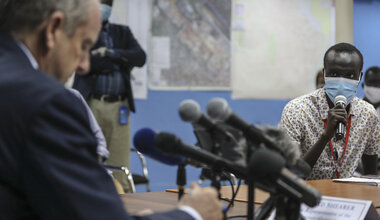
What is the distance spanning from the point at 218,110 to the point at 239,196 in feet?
3.32

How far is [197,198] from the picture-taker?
3.48 ft

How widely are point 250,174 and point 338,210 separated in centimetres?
56

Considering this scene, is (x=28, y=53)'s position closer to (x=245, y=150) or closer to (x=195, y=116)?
(x=195, y=116)

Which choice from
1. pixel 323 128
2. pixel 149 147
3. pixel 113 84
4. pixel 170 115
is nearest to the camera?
pixel 149 147

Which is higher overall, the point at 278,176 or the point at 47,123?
the point at 47,123

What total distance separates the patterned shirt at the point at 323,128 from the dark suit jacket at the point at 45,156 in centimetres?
181

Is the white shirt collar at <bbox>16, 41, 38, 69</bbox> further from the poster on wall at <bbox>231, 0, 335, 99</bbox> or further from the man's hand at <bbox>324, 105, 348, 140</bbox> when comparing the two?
the poster on wall at <bbox>231, 0, 335, 99</bbox>

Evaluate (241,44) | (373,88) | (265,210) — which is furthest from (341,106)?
(241,44)

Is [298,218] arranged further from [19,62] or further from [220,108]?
[19,62]

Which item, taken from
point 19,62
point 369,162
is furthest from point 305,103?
point 19,62

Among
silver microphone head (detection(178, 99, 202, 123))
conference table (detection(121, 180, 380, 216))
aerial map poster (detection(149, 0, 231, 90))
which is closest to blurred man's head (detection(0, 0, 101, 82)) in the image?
silver microphone head (detection(178, 99, 202, 123))

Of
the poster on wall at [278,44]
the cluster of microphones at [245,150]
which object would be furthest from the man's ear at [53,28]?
the poster on wall at [278,44]

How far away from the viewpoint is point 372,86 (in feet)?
15.0

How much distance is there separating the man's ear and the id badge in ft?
9.87
